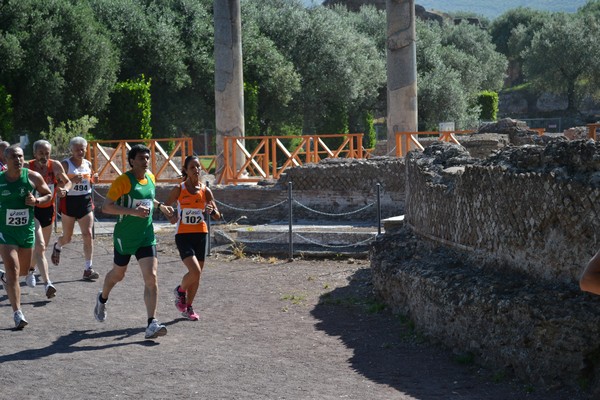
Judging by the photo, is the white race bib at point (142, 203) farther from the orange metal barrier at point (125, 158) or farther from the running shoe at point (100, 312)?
the orange metal barrier at point (125, 158)

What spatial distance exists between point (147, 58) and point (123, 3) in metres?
1.92

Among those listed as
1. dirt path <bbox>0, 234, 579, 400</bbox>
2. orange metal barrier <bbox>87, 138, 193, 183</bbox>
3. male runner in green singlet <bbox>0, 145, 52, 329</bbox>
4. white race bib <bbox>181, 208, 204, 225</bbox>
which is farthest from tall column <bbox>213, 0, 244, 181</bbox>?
male runner in green singlet <bbox>0, 145, 52, 329</bbox>

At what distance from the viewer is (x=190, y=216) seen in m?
8.65

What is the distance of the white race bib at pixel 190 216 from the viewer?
8641 mm

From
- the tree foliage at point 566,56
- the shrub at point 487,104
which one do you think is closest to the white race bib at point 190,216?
the shrub at point 487,104

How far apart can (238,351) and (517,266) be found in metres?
2.29

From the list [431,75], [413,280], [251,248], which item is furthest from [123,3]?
[413,280]

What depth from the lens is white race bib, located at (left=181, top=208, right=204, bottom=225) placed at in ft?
28.3

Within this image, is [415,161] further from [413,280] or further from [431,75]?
[431,75]

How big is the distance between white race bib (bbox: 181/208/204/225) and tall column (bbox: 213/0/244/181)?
40.9ft

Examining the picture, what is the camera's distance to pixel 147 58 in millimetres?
30297

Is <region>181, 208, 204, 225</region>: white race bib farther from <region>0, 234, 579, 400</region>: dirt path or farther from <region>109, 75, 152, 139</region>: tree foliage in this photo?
<region>109, 75, 152, 139</region>: tree foliage

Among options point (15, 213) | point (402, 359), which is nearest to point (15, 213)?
point (15, 213)

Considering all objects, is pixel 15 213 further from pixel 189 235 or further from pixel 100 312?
pixel 189 235
